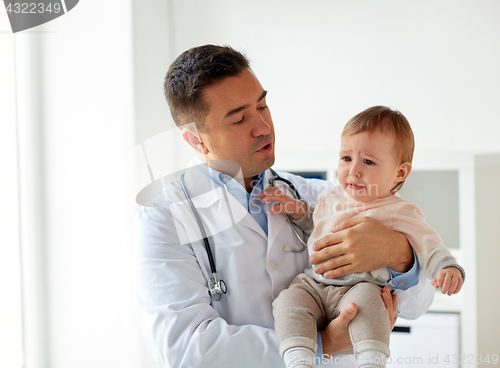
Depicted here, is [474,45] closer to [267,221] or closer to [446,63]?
[446,63]

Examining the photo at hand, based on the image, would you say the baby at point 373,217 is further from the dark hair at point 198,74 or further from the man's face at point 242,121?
the dark hair at point 198,74

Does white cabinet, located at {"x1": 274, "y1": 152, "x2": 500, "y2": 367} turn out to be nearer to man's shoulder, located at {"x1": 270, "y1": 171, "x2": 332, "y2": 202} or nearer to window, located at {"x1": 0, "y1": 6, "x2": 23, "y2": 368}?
man's shoulder, located at {"x1": 270, "y1": 171, "x2": 332, "y2": 202}

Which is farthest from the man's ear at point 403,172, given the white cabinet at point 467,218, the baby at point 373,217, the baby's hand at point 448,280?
the white cabinet at point 467,218

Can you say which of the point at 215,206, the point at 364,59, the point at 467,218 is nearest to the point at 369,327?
the point at 215,206

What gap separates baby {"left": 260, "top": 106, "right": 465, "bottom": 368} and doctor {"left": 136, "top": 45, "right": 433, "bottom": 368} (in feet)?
0.12

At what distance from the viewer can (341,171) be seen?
1014 mm

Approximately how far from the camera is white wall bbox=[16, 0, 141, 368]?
67.9 inches

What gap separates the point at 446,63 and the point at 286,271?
1.65 metres

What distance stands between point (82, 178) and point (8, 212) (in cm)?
30

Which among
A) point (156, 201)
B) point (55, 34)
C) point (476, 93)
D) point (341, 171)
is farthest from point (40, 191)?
point (476, 93)

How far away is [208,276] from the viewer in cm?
100

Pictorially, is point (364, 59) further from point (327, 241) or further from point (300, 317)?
point (300, 317)

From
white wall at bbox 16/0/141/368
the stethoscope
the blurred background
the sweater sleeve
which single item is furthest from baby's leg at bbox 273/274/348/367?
white wall at bbox 16/0/141/368

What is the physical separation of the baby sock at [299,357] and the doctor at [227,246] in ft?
0.23
